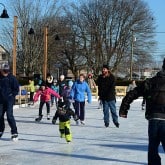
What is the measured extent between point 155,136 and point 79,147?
3413 mm

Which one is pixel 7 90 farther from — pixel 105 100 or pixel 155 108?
pixel 155 108

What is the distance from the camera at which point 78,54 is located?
204ft

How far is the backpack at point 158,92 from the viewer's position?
19.1 feet

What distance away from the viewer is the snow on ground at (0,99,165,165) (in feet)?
25.4

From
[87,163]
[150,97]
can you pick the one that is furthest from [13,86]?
[150,97]

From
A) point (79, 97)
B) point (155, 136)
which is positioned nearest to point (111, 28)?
point (79, 97)

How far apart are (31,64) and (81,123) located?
4169 cm

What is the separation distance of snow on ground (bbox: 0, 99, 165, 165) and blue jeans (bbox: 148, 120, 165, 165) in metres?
1.46

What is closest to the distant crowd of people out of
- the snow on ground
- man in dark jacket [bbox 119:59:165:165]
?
man in dark jacket [bbox 119:59:165:165]

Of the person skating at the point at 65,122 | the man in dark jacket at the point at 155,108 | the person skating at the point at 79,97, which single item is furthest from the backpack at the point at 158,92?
the person skating at the point at 79,97

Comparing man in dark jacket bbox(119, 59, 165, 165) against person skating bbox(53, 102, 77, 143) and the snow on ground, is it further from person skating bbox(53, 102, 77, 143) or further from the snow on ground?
person skating bbox(53, 102, 77, 143)

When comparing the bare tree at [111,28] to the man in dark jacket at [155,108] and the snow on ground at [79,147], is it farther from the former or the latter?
the man in dark jacket at [155,108]

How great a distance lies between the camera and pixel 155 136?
592cm

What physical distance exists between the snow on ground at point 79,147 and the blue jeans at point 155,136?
4.78 feet
